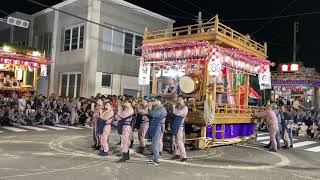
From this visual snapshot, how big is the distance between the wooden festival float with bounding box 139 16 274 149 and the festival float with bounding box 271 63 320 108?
18097mm

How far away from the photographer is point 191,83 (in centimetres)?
1313

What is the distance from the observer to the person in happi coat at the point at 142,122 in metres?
11.4

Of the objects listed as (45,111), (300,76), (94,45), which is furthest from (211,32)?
(300,76)

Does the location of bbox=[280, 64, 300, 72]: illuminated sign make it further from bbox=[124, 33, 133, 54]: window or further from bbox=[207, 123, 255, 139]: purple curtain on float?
bbox=[207, 123, 255, 139]: purple curtain on float

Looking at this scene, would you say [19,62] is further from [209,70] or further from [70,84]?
[209,70]

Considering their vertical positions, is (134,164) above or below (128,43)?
below

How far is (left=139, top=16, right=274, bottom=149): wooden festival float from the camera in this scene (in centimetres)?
1235

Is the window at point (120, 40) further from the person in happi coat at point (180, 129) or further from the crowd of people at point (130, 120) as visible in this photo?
the person in happi coat at point (180, 129)

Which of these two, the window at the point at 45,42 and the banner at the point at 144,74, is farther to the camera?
the window at the point at 45,42

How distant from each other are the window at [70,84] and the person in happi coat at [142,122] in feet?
44.9

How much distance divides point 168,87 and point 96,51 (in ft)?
35.6

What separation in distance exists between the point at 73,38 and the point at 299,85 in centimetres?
2057

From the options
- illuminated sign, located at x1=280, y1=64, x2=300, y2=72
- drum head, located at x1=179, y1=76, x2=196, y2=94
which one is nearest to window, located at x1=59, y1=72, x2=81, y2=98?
drum head, located at x1=179, y1=76, x2=196, y2=94

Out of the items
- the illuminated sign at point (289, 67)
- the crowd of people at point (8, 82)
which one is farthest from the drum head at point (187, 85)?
the illuminated sign at point (289, 67)
